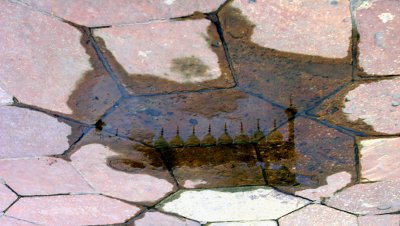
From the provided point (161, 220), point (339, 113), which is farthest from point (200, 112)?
point (161, 220)

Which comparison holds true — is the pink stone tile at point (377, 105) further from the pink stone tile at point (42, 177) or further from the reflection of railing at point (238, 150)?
the pink stone tile at point (42, 177)

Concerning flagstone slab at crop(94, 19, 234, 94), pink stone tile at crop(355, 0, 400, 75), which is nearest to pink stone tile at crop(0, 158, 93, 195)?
flagstone slab at crop(94, 19, 234, 94)

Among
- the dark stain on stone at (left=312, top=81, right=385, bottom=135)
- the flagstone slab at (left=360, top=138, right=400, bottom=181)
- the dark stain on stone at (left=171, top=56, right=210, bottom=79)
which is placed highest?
the dark stain on stone at (left=171, top=56, right=210, bottom=79)

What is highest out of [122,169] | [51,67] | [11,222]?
[51,67]

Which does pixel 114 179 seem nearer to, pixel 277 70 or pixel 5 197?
pixel 5 197

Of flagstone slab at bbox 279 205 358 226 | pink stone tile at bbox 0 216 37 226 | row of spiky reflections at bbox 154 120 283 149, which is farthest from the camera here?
pink stone tile at bbox 0 216 37 226

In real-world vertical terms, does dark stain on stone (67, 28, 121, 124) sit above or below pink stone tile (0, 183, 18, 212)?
above

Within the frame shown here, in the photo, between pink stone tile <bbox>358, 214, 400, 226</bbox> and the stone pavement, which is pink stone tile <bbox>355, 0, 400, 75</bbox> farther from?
pink stone tile <bbox>358, 214, 400, 226</bbox>
